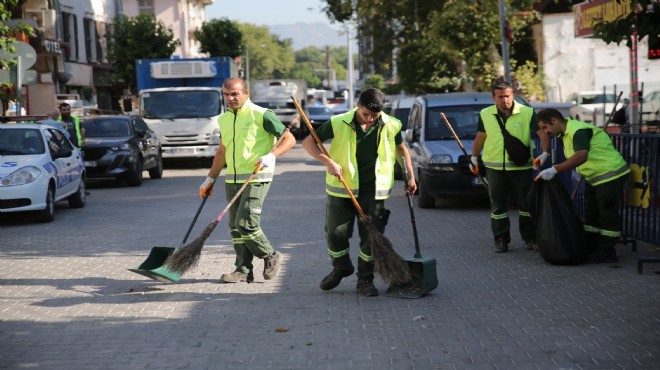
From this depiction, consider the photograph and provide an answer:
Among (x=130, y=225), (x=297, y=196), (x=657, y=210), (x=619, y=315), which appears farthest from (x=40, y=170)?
(x=619, y=315)

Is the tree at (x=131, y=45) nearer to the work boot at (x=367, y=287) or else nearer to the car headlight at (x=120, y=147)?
the car headlight at (x=120, y=147)

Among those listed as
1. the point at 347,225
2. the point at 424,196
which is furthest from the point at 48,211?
the point at 347,225

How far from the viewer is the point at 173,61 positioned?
28641mm

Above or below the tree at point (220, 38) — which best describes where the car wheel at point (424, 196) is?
below

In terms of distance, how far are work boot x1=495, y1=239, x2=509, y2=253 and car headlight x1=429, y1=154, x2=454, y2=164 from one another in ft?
14.4

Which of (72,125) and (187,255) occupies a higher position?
(72,125)

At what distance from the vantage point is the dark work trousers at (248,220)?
360 inches

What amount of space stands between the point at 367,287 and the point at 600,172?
303 cm

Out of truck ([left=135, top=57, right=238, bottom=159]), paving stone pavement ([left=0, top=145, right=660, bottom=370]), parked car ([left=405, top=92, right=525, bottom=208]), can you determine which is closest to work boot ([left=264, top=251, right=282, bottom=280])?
paving stone pavement ([left=0, top=145, right=660, bottom=370])

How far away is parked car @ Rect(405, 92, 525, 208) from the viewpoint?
15500 mm

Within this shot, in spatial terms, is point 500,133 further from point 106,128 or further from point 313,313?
point 106,128

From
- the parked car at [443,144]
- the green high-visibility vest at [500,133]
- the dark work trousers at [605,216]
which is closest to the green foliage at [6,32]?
the parked car at [443,144]

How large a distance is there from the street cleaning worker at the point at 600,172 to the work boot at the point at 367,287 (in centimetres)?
254

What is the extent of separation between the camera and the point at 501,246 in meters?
11.2
